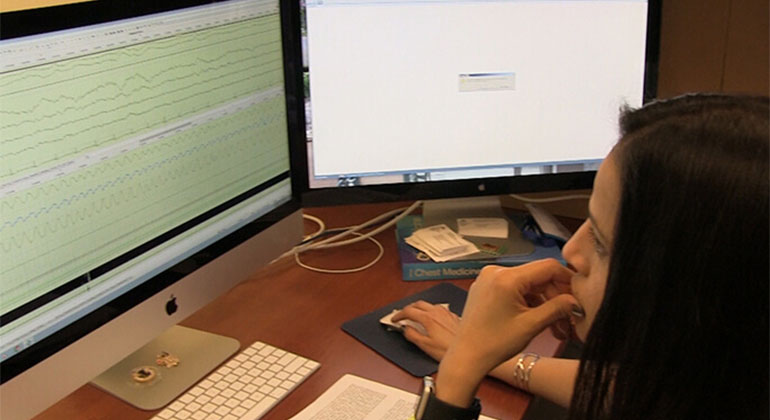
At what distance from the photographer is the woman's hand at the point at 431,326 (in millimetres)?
1059

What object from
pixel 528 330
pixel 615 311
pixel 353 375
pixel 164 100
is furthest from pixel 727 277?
pixel 164 100

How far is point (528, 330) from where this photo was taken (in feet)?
3.08

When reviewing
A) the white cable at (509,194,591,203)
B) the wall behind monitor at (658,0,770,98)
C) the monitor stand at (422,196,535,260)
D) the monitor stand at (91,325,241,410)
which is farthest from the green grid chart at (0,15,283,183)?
the wall behind monitor at (658,0,770,98)

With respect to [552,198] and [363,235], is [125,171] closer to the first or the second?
[363,235]

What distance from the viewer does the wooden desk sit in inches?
38.2

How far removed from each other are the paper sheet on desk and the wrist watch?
35 mm

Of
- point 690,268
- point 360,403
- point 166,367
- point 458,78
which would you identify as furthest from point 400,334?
point 690,268

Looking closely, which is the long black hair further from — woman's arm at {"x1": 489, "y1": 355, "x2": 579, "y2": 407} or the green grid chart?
the green grid chart

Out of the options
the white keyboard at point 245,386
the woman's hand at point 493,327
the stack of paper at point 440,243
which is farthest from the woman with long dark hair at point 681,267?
the stack of paper at point 440,243

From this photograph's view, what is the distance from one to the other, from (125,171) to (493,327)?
0.44m

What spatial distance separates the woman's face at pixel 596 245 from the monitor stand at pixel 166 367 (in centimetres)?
47

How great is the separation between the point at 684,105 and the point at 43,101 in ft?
1.93

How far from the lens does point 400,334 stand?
3.65ft

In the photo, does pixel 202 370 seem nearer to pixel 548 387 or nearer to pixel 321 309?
pixel 321 309
